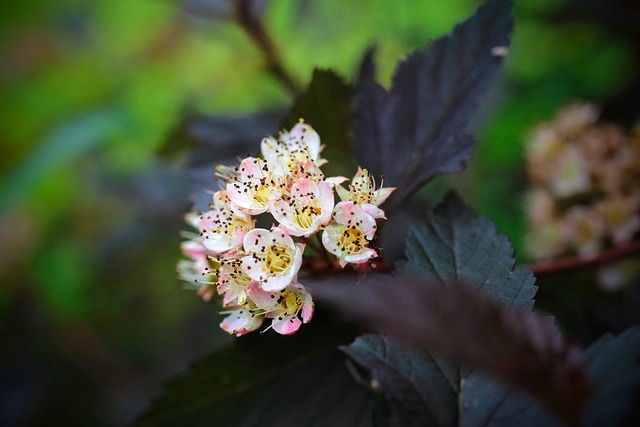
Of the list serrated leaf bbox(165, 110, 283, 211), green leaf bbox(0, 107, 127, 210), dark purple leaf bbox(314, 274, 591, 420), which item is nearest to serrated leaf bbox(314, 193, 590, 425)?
dark purple leaf bbox(314, 274, 591, 420)

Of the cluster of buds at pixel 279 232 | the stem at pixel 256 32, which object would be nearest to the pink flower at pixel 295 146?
the cluster of buds at pixel 279 232

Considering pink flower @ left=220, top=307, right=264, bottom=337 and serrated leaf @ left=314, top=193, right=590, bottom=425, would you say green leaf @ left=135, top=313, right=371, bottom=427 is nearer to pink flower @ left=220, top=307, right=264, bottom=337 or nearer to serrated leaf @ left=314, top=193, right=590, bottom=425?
pink flower @ left=220, top=307, right=264, bottom=337

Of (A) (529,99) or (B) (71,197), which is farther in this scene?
(B) (71,197)

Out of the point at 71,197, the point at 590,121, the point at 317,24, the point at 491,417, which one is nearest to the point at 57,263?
the point at 71,197

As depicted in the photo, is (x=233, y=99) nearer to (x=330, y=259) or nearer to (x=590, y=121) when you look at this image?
(x=590, y=121)

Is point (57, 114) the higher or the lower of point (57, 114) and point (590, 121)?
the higher

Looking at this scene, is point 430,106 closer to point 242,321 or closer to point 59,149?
point 242,321

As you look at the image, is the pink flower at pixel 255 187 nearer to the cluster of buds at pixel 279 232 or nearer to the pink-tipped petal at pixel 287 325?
the cluster of buds at pixel 279 232
